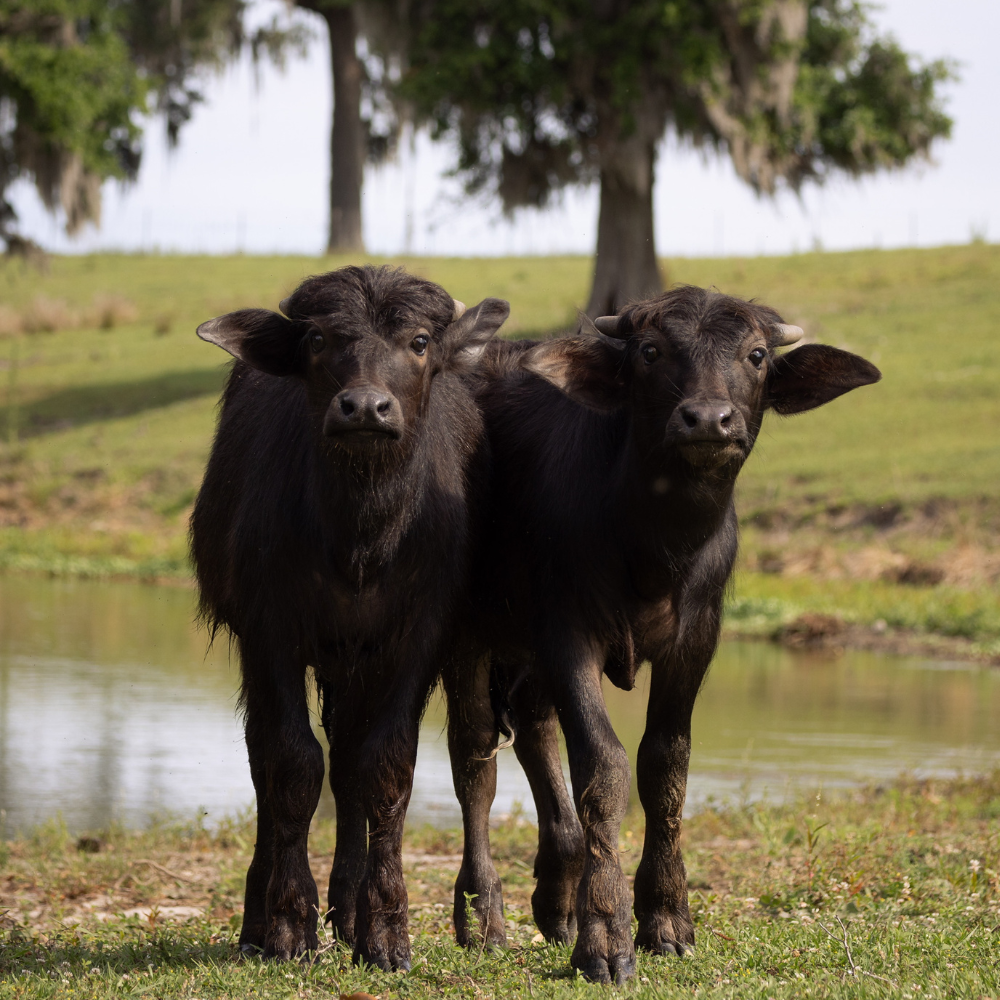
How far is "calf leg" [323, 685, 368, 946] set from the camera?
535 centimetres

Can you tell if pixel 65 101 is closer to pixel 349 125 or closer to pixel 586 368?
pixel 349 125

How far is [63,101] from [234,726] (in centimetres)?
1703

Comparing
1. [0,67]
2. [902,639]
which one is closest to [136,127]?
[0,67]

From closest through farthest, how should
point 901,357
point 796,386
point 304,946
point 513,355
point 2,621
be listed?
point 304,946 < point 796,386 < point 513,355 < point 2,621 < point 901,357

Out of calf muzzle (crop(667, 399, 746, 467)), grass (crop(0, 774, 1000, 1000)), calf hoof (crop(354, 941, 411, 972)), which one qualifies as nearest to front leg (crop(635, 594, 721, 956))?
grass (crop(0, 774, 1000, 1000))

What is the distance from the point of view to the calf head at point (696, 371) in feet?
15.5

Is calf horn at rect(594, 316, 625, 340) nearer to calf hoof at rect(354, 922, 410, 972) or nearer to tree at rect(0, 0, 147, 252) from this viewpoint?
calf hoof at rect(354, 922, 410, 972)

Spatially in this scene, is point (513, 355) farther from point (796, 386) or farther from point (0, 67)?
point (0, 67)

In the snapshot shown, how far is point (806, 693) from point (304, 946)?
21.7 ft

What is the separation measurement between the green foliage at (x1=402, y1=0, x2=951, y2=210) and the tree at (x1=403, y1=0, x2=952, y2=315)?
0.02m

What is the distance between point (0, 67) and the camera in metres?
23.2

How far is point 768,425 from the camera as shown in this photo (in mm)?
17828

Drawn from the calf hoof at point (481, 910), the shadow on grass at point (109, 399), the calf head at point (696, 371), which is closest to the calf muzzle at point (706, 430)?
the calf head at point (696, 371)

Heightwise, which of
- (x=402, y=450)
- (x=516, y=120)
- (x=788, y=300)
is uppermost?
(x=516, y=120)
